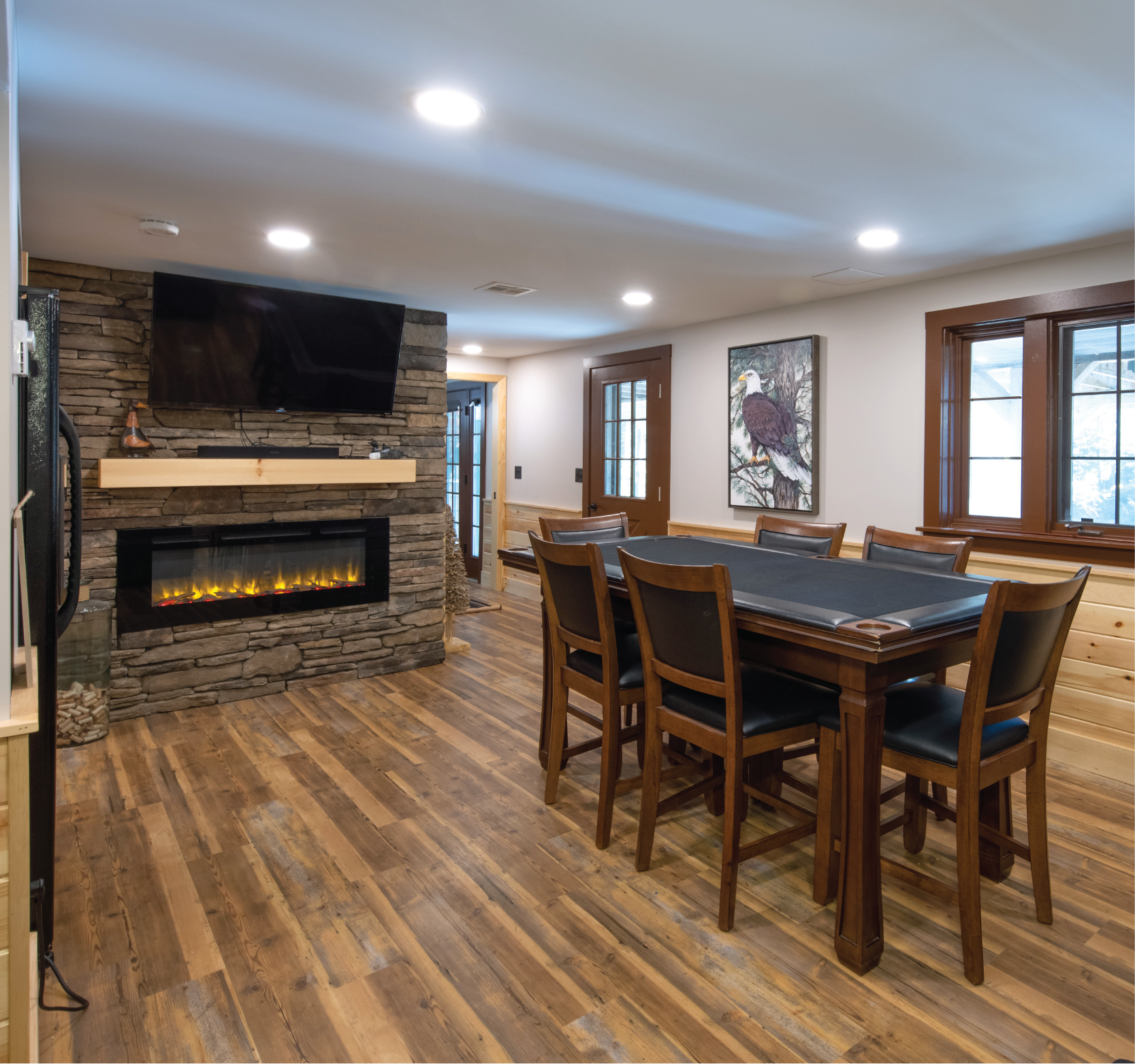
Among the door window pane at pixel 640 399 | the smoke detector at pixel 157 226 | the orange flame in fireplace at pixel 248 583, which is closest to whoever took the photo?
the smoke detector at pixel 157 226

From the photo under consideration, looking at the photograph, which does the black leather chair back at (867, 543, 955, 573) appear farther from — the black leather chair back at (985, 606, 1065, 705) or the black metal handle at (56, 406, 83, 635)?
the black metal handle at (56, 406, 83, 635)

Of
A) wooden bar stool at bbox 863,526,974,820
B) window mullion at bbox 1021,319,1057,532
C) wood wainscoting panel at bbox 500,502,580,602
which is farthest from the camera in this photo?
wood wainscoting panel at bbox 500,502,580,602

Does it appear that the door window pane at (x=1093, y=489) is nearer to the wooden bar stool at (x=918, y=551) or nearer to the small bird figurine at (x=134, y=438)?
the wooden bar stool at (x=918, y=551)

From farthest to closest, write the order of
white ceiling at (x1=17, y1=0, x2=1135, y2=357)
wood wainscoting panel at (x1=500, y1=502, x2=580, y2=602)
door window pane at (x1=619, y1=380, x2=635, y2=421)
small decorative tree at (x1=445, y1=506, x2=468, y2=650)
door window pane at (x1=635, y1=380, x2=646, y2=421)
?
wood wainscoting panel at (x1=500, y1=502, x2=580, y2=602), door window pane at (x1=619, y1=380, x2=635, y2=421), door window pane at (x1=635, y1=380, x2=646, y2=421), small decorative tree at (x1=445, y1=506, x2=468, y2=650), white ceiling at (x1=17, y1=0, x2=1135, y2=357)

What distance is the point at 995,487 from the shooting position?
12.1ft

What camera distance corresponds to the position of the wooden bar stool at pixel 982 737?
175 centimetres

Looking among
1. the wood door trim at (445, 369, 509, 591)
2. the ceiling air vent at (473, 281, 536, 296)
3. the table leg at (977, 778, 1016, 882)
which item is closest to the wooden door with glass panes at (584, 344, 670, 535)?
the wood door trim at (445, 369, 509, 591)

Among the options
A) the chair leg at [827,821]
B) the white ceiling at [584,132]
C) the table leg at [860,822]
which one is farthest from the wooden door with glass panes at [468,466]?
the table leg at [860,822]

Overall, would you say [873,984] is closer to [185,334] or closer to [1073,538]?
[1073,538]

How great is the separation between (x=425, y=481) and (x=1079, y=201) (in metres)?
3.45

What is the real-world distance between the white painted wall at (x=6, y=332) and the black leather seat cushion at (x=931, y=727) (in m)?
1.89

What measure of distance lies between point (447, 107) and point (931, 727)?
6.64 feet

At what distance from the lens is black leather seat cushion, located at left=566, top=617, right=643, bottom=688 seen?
98.0 inches

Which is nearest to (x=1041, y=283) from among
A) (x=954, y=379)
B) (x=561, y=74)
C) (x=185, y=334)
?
(x=954, y=379)
